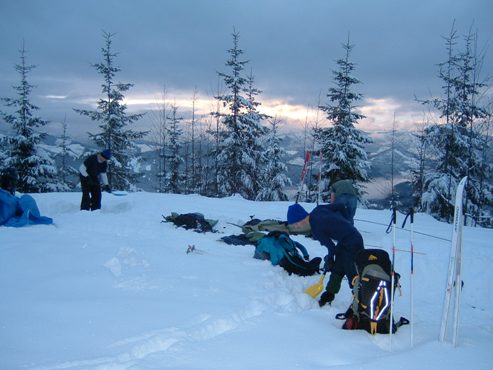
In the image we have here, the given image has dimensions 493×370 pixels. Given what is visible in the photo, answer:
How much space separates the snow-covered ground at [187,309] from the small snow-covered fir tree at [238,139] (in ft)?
55.7

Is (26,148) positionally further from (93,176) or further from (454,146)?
(454,146)

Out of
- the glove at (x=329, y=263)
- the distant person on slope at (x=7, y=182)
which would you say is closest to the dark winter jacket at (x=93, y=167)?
the distant person on slope at (x=7, y=182)

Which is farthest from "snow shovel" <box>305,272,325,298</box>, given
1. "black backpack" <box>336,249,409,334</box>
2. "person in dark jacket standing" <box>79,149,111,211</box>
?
"person in dark jacket standing" <box>79,149,111,211</box>

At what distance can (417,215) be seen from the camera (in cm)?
1245

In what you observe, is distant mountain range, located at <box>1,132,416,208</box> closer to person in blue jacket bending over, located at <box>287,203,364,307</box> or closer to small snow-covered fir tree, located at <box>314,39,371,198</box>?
small snow-covered fir tree, located at <box>314,39,371,198</box>

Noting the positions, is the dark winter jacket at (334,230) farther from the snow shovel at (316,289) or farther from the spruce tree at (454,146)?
the spruce tree at (454,146)

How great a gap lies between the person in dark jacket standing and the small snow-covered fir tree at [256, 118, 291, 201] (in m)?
17.2

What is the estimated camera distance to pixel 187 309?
4.12 metres

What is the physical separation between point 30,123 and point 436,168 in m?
25.5

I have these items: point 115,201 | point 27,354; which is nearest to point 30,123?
point 115,201

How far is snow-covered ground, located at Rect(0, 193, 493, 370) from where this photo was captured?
10.2ft

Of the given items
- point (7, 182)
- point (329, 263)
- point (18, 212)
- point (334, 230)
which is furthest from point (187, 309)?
point (7, 182)

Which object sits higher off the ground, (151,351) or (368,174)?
(368,174)

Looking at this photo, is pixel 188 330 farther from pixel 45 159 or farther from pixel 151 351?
pixel 45 159
